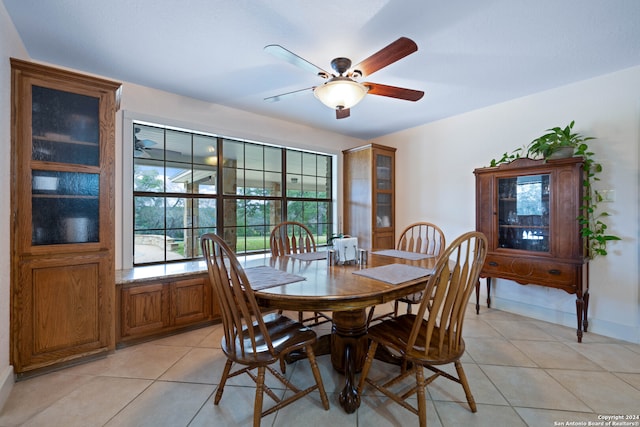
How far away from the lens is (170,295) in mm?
2439

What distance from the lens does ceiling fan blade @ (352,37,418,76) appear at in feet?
4.77

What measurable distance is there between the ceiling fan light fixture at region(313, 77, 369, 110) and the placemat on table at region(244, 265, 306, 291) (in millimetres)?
1188

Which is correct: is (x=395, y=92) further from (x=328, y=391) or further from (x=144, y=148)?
(x=144, y=148)

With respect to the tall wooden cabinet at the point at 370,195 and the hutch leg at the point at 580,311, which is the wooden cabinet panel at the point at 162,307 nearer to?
the tall wooden cabinet at the point at 370,195

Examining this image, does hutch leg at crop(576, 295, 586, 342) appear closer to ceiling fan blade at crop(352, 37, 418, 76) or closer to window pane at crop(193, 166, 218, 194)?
ceiling fan blade at crop(352, 37, 418, 76)

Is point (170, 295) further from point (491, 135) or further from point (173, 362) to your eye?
point (491, 135)

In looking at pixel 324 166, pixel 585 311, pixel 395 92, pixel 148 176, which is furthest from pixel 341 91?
pixel 585 311

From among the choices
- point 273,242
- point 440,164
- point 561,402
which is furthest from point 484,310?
point 273,242

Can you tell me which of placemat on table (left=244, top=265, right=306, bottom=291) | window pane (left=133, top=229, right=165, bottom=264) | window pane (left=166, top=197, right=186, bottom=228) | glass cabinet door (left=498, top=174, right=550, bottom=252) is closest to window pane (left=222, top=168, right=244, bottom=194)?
window pane (left=166, top=197, right=186, bottom=228)

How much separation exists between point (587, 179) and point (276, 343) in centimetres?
296

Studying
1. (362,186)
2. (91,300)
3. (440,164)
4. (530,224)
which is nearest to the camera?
(91,300)

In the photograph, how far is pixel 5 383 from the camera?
161 centimetres

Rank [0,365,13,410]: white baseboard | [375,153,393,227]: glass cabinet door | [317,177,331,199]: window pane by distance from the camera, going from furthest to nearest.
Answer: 1. [317,177,331,199]: window pane
2. [375,153,393,227]: glass cabinet door
3. [0,365,13,410]: white baseboard

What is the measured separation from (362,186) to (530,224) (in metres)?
2.03
